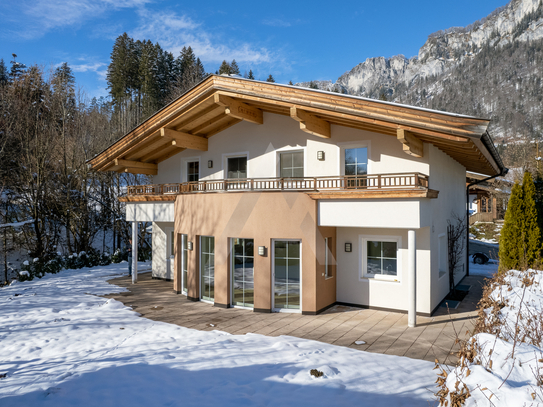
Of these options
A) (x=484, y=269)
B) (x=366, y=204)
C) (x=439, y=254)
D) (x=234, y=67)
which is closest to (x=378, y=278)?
(x=439, y=254)

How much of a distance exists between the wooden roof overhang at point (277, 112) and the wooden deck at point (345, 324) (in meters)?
3.87

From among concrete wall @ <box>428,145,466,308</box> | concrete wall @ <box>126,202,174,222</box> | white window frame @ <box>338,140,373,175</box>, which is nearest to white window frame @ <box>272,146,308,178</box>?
white window frame @ <box>338,140,373,175</box>

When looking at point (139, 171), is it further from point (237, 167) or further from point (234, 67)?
point (234, 67)

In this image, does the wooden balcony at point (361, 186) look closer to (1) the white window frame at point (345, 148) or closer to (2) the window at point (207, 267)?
(1) the white window frame at point (345, 148)

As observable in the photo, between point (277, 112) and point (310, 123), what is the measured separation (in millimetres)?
1755

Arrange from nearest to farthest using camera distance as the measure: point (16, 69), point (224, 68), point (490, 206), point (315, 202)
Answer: point (315, 202)
point (490, 206)
point (16, 69)
point (224, 68)

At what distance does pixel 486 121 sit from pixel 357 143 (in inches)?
135

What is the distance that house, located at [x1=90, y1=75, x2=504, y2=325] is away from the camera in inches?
322

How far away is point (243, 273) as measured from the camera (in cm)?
974

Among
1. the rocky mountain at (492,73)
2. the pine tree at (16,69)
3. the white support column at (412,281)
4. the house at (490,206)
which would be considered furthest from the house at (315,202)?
the rocky mountain at (492,73)

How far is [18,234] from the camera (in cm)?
1934

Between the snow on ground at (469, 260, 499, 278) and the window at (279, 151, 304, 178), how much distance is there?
9580 millimetres

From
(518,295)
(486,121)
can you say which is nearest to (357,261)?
(518,295)

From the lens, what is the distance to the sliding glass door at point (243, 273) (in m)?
9.63
